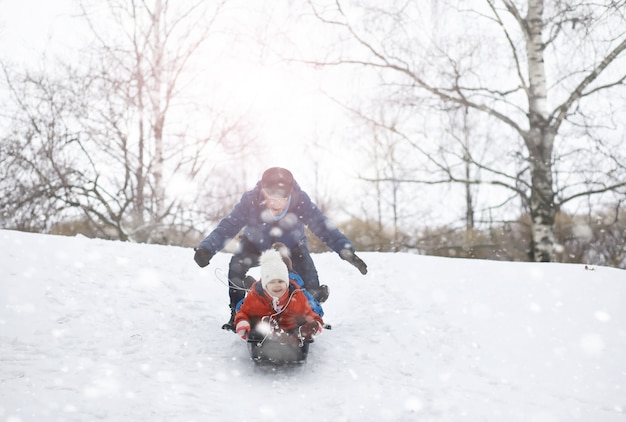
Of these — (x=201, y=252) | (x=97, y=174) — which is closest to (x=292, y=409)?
(x=201, y=252)

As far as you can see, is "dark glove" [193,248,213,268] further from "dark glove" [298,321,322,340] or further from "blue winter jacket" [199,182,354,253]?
"dark glove" [298,321,322,340]

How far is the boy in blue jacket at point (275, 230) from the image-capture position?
4055 millimetres

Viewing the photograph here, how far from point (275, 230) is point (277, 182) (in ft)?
1.62

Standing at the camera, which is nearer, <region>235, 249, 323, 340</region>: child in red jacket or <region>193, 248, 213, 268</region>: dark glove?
<region>235, 249, 323, 340</region>: child in red jacket

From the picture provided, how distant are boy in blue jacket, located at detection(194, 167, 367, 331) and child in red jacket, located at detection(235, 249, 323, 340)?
36 centimetres

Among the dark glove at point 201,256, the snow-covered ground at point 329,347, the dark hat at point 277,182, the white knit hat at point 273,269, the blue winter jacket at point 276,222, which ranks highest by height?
the dark hat at point 277,182

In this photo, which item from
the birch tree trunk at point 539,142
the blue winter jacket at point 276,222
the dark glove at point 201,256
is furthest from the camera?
the birch tree trunk at point 539,142

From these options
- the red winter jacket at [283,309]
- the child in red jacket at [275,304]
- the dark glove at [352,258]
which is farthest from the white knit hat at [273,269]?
the dark glove at [352,258]

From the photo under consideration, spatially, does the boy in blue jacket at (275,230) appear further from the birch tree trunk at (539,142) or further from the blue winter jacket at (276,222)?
the birch tree trunk at (539,142)

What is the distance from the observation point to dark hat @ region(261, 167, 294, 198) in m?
3.95

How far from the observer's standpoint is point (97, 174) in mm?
11625

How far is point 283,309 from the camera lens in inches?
143

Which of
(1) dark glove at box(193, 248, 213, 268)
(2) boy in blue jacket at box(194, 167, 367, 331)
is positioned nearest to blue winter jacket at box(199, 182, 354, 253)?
(2) boy in blue jacket at box(194, 167, 367, 331)

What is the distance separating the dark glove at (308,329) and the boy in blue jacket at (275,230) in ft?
1.66
